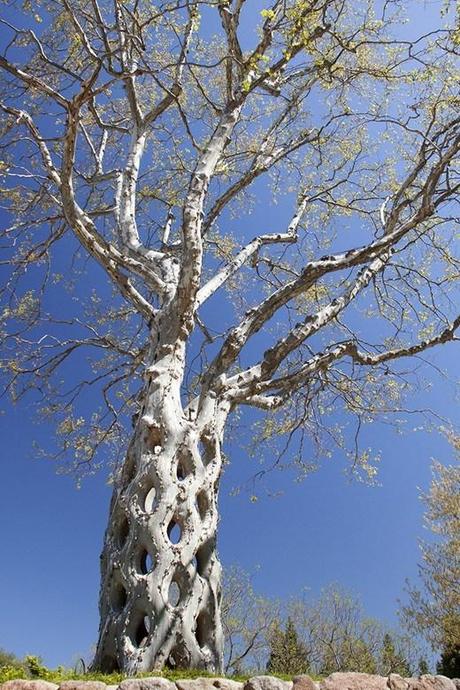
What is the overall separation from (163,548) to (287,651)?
17.8 meters

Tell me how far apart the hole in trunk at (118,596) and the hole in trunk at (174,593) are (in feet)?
1.29

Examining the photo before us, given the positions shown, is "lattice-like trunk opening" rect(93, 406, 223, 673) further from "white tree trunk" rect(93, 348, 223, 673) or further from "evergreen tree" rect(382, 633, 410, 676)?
"evergreen tree" rect(382, 633, 410, 676)

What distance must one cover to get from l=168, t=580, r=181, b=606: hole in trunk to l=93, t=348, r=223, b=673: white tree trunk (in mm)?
12

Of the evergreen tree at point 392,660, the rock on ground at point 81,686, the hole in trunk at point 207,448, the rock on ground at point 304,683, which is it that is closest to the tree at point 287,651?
the evergreen tree at point 392,660

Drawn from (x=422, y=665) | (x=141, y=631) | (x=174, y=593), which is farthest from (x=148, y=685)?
(x=422, y=665)

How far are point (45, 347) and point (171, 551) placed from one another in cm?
572

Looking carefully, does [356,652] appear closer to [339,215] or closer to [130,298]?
[339,215]

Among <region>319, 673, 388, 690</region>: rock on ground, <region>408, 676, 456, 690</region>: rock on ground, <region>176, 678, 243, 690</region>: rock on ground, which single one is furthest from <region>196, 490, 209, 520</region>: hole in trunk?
<region>408, 676, 456, 690</region>: rock on ground

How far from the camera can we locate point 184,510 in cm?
524

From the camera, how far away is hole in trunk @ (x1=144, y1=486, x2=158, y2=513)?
5.18 metres

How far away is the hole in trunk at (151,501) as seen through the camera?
5.18 m

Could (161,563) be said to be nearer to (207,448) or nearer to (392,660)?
(207,448)

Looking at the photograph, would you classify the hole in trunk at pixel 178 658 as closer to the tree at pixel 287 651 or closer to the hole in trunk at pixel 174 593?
the hole in trunk at pixel 174 593

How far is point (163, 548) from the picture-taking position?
16.1 feet
